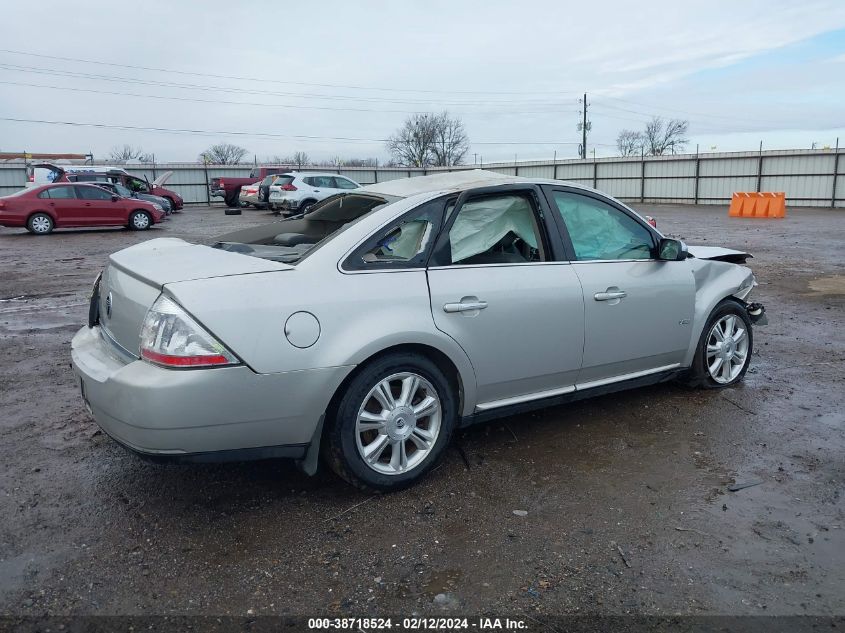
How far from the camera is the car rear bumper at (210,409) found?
2.95 m

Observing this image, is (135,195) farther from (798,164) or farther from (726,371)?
(798,164)

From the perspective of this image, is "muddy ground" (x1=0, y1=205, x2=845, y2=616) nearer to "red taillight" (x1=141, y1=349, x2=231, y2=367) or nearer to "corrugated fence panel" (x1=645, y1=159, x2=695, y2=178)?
"red taillight" (x1=141, y1=349, x2=231, y2=367)

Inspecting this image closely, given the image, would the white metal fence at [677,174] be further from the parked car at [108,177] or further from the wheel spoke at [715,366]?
the wheel spoke at [715,366]

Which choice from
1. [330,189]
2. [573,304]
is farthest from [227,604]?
[330,189]

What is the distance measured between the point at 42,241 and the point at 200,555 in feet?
56.6

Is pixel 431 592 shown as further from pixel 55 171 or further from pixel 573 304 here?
pixel 55 171

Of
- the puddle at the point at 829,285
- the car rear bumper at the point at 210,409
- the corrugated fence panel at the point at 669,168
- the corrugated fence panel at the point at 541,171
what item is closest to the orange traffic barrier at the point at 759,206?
the corrugated fence panel at the point at 669,168

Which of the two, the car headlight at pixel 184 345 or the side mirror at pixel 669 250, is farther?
the side mirror at pixel 669 250

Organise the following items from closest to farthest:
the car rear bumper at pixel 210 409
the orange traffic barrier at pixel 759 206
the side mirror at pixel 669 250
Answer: the car rear bumper at pixel 210 409, the side mirror at pixel 669 250, the orange traffic barrier at pixel 759 206

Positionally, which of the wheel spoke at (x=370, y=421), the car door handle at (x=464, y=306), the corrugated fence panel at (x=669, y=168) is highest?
the corrugated fence panel at (x=669, y=168)

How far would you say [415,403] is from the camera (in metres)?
3.58

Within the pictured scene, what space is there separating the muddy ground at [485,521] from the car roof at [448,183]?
154cm

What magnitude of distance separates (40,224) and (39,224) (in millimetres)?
28

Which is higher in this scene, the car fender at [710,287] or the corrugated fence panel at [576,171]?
the corrugated fence panel at [576,171]
